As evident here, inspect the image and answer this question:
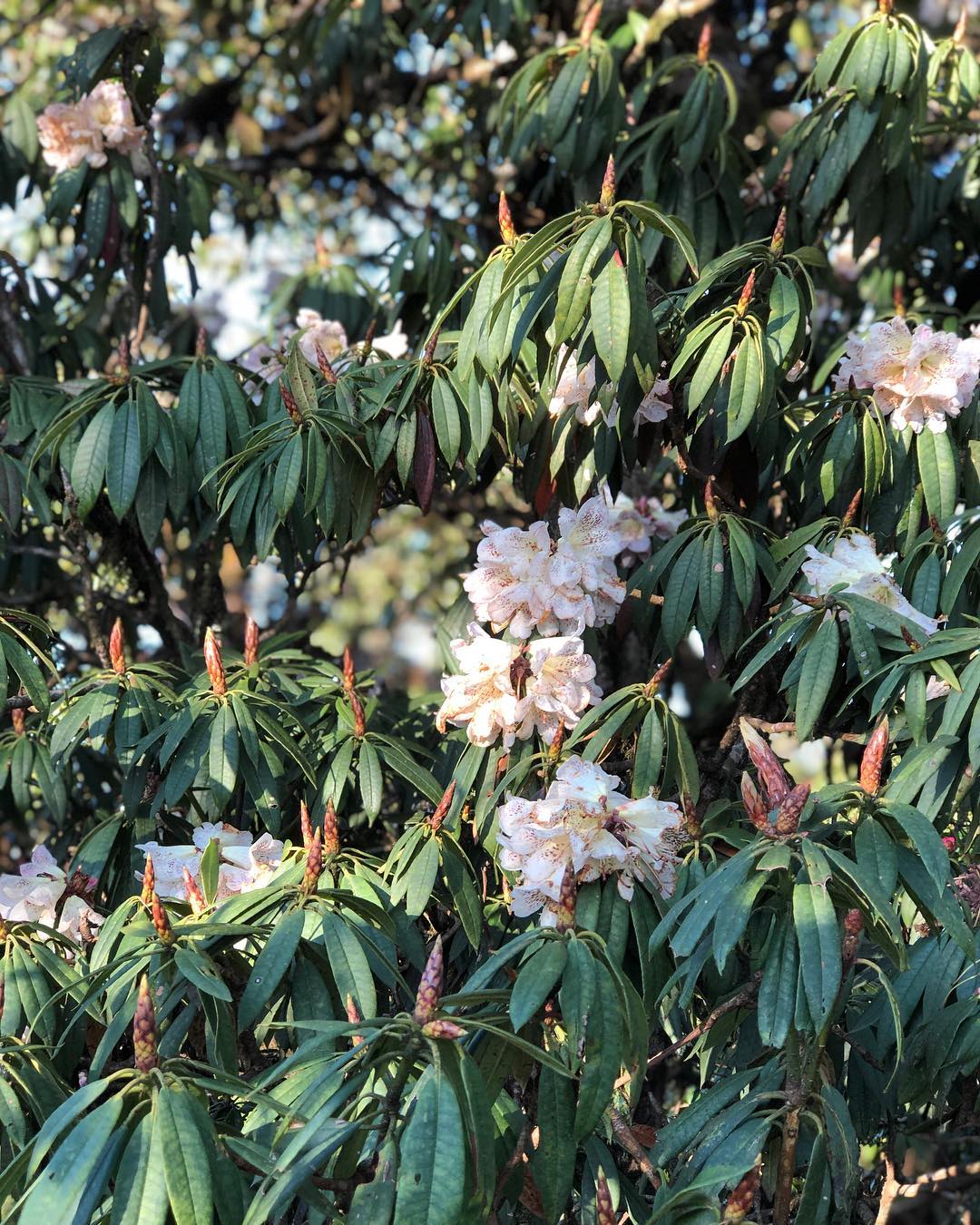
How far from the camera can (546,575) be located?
75.6 inches

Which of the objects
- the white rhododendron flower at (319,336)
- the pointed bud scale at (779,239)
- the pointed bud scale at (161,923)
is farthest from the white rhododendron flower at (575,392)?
the pointed bud scale at (161,923)

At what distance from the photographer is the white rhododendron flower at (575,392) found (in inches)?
78.2

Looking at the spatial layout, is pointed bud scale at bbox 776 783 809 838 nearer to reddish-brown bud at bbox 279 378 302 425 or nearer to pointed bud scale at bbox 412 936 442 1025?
pointed bud scale at bbox 412 936 442 1025

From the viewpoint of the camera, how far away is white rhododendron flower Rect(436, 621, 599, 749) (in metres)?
1.87

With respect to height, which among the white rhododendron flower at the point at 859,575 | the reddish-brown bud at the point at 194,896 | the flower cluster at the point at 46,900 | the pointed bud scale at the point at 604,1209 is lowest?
the pointed bud scale at the point at 604,1209

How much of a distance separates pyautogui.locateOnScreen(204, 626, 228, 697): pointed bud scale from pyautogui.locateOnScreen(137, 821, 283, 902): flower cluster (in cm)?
19

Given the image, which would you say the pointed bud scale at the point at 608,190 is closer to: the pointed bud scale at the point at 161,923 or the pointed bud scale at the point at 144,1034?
the pointed bud scale at the point at 161,923

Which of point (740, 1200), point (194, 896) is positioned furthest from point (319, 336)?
point (740, 1200)

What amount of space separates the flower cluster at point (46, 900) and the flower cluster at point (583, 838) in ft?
2.17

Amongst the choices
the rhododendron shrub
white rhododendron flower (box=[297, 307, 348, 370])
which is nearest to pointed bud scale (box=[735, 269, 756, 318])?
the rhododendron shrub

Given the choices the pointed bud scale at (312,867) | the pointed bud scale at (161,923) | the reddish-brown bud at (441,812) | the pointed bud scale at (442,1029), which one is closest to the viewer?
the pointed bud scale at (442,1029)

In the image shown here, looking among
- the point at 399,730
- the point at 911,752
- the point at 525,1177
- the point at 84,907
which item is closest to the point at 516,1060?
the point at 525,1177

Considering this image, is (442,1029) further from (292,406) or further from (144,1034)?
(292,406)

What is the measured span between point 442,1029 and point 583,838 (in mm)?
383
